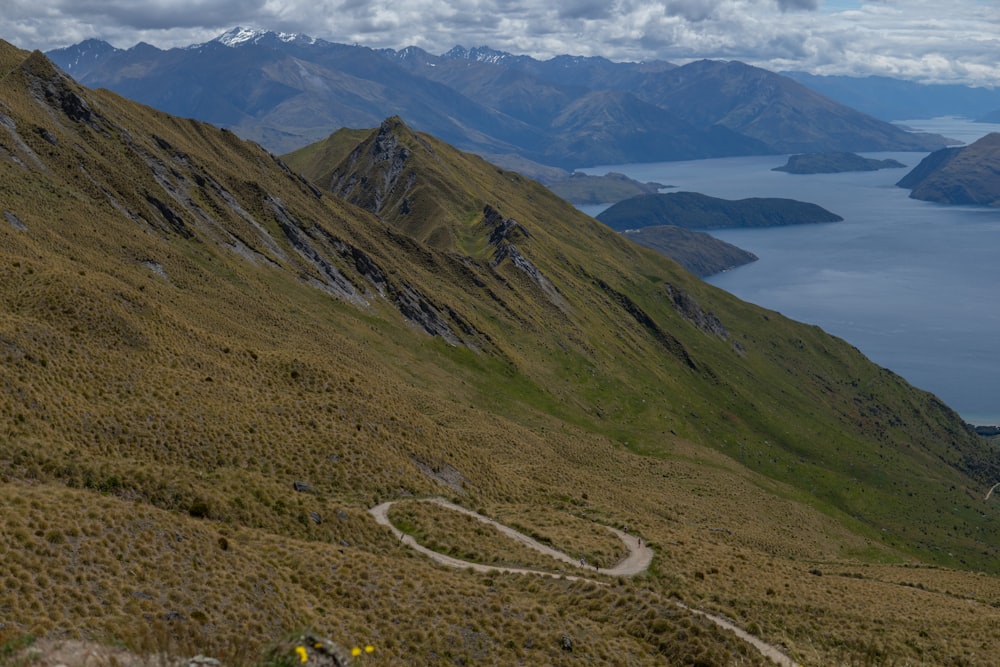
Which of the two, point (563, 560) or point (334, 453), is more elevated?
point (334, 453)

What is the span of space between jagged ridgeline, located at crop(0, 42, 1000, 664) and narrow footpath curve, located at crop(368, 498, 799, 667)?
4.23 ft

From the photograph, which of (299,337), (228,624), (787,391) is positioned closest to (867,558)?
(299,337)

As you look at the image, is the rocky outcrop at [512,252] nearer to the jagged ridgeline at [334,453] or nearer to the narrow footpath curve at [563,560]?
the jagged ridgeline at [334,453]

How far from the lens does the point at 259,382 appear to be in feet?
194

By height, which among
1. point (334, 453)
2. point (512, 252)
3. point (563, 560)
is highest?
point (512, 252)

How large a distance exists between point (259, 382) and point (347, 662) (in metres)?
41.3

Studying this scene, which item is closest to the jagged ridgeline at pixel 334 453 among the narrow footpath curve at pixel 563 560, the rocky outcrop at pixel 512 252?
the narrow footpath curve at pixel 563 560

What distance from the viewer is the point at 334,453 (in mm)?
52156

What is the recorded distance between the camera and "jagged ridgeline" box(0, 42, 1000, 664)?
97.9 feet

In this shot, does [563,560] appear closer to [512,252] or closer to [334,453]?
[334,453]

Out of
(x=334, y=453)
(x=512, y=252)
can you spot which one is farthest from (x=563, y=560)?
(x=512, y=252)

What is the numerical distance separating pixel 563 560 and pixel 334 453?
17622 millimetres

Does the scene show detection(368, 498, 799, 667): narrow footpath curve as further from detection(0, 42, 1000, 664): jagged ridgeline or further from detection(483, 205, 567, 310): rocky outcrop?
detection(483, 205, 567, 310): rocky outcrop

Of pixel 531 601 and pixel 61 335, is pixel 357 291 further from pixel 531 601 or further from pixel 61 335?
pixel 531 601
